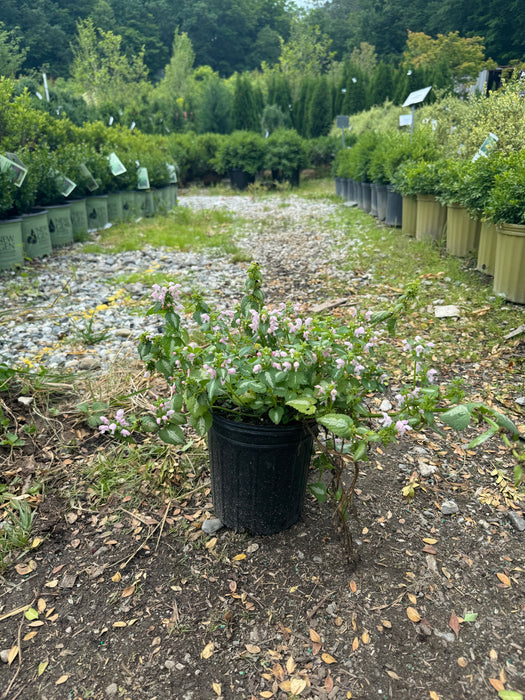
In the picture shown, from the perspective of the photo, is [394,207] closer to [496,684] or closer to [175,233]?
[175,233]

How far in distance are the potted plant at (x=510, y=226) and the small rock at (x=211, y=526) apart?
122 inches

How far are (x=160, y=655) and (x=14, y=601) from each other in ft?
1.87

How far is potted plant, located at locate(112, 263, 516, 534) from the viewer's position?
137 centimetres

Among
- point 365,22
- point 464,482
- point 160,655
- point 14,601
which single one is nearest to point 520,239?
point 464,482

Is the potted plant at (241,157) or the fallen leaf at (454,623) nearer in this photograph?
the fallen leaf at (454,623)

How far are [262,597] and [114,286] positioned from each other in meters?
3.93

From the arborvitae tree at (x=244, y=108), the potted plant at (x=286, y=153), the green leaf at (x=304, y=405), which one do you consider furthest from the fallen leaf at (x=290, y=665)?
the arborvitae tree at (x=244, y=108)

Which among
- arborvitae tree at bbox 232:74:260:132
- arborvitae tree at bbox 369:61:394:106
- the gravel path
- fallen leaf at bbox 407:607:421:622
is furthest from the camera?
arborvitae tree at bbox 369:61:394:106

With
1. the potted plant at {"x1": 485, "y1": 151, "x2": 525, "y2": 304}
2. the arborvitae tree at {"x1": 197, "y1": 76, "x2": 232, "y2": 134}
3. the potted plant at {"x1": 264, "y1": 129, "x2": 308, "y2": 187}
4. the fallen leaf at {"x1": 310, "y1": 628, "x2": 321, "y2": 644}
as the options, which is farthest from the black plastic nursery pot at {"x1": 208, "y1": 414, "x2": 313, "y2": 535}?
the arborvitae tree at {"x1": 197, "y1": 76, "x2": 232, "y2": 134}

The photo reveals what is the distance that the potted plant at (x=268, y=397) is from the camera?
1.37 meters

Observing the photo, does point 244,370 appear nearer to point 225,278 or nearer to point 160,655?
point 160,655

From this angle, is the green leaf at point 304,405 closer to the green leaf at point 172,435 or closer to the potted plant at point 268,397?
the potted plant at point 268,397

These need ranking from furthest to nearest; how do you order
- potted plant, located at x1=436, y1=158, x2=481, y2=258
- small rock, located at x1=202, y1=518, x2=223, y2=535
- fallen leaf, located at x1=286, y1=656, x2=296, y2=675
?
potted plant, located at x1=436, y1=158, x2=481, y2=258 < small rock, located at x1=202, y1=518, x2=223, y2=535 < fallen leaf, located at x1=286, y1=656, x2=296, y2=675

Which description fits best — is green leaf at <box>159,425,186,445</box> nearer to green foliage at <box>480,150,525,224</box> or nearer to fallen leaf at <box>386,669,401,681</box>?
fallen leaf at <box>386,669,401,681</box>
